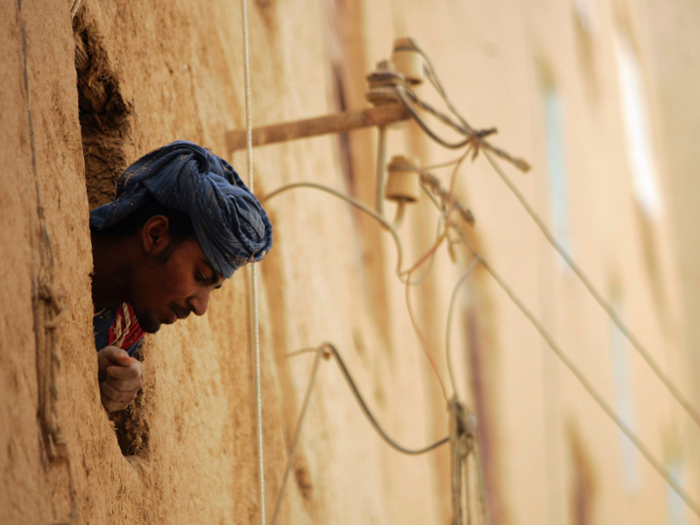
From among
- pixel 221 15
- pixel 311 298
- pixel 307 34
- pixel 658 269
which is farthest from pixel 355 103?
pixel 658 269

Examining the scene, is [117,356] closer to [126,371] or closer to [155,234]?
[126,371]

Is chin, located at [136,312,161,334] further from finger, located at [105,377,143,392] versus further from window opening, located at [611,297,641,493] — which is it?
window opening, located at [611,297,641,493]

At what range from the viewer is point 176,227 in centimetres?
84

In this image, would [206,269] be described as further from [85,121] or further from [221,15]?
[221,15]

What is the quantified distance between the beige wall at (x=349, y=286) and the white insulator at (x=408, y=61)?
32 cm

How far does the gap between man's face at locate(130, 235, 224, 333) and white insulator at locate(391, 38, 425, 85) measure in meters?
0.82

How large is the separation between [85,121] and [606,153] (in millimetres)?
3916

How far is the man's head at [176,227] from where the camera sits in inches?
32.2

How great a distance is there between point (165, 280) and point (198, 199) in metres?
0.10

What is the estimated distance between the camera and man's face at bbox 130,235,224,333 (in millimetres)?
833

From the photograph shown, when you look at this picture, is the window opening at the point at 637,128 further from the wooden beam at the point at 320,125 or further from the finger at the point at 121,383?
the finger at the point at 121,383

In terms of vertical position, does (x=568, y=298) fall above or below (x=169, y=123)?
below

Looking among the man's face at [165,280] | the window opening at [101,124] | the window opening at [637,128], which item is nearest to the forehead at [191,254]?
the man's face at [165,280]

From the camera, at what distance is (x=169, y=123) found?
1179 mm
